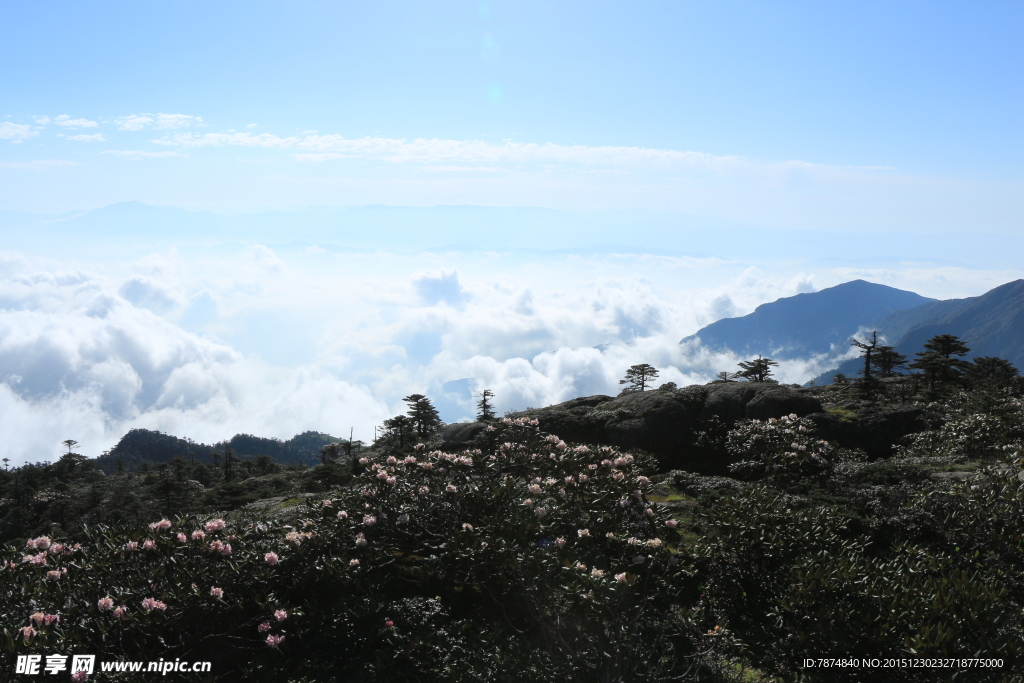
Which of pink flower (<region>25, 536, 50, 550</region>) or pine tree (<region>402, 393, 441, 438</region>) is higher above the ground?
pink flower (<region>25, 536, 50, 550</region>)

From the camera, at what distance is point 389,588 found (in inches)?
336

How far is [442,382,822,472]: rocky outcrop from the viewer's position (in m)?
17.3

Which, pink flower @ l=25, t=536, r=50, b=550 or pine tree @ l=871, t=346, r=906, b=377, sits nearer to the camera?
pink flower @ l=25, t=536, r=50, b=550

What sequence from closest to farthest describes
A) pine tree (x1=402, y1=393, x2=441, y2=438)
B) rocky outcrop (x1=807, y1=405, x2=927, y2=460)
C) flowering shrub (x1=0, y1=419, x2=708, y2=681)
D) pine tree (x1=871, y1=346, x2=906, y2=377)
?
flowering shrub (x1=0, y1=419, x2=708, y2=681) → rocky outcrop (x1=807, y1=405, x2=927, y2=460) → pine tree (x1=402, y1=393, x2=441, y2=438) → pine tree (x1=871, y1=346, x2=906, y2=377)

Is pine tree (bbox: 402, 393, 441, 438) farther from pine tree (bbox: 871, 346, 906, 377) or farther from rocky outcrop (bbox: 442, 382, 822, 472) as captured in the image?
pine tree (bbox: 871, 346, 906, 377)

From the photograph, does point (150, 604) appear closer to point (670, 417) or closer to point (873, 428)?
point (670, 417)

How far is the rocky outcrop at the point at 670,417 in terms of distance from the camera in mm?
17312

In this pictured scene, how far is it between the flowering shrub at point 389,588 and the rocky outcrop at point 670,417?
768 centimetres

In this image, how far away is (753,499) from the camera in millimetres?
8977

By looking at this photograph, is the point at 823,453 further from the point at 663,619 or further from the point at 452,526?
the point at 452,526

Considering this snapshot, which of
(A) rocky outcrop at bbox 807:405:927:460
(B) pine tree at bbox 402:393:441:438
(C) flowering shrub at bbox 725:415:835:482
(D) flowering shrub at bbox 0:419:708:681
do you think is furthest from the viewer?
(B) pine tree at bbox 402:393:441:438

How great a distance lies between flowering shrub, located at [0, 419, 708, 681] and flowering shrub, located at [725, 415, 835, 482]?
5406 mm

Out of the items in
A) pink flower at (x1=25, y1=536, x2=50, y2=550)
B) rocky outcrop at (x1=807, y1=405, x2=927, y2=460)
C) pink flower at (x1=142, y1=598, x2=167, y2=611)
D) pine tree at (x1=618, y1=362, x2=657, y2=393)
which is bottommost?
pine tree at (x1=618, y1=362, x2=657, y2=393)

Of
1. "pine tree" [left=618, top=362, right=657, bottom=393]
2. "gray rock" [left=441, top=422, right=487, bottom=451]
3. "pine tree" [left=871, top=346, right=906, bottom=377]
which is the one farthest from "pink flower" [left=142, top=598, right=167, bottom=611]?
"pine tree" [left=871, top=346, right=906, bottom=377]
